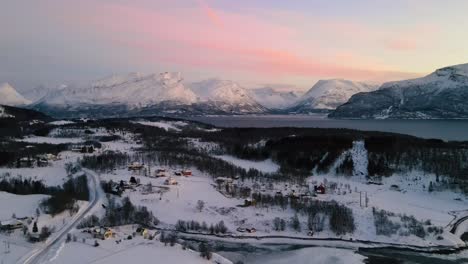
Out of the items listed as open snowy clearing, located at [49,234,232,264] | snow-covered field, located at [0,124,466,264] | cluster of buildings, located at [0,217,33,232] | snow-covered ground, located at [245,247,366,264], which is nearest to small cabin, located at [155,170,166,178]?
snow-covered field, located at [0,124,466,264]

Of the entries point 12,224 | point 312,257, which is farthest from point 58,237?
point 312,257

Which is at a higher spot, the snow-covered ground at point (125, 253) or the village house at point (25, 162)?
the village house at point (25, 162)

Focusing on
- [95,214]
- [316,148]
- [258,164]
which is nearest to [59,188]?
[95,214]

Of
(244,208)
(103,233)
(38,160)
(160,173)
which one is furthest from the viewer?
(38,160)

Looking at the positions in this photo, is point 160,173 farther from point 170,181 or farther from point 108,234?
point 108,234

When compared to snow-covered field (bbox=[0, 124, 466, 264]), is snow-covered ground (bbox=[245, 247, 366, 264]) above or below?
below

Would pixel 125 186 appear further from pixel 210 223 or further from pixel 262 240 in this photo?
pixel 262 240

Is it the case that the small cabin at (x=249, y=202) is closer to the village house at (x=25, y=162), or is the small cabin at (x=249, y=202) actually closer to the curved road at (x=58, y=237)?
the curved road at (x=58, y=237)

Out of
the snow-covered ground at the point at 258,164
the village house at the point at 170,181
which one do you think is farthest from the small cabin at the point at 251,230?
the snow-covered ground at the point at 258,164

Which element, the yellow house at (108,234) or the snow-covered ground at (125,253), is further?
the yellow house at (108,234)

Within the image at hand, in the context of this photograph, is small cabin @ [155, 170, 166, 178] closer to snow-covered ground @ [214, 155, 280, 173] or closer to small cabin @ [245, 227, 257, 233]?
snow-covered ground @ [214, 155, 280, 173]

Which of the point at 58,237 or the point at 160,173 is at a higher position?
the point at 160,173
